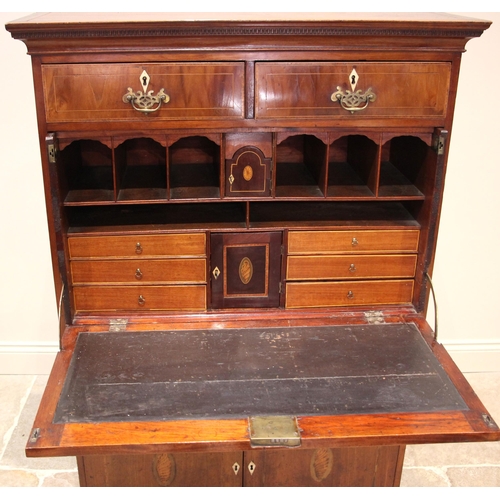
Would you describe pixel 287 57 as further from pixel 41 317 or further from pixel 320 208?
pixel 41 317

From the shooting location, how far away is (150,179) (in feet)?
7.82

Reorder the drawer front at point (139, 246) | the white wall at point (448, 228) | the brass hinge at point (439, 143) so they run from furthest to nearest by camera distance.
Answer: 1. the white wall at point (448, 228)
2. the drawer front at point (139, 246)
3. the brass hinge at point (439, 143)

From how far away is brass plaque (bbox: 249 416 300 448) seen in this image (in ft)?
5.87

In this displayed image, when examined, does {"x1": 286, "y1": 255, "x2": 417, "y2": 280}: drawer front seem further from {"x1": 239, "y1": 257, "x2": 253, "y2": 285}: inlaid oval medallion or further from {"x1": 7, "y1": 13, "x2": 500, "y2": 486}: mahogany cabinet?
{"x1": 239, "y1": 257, "x2": 253, "y2": 285}: inlaid oval medallion

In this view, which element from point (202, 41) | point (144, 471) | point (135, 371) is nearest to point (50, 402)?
point (135, 371)

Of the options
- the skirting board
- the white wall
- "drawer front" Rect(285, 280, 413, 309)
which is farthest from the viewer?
the skirting board

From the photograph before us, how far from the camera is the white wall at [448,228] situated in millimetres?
2699

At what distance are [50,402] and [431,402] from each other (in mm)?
1120

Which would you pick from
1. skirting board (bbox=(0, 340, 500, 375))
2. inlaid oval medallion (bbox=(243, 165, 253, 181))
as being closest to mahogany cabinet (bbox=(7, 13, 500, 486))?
inlaid oval medallion (bbox=(243, 165, 253, 181))

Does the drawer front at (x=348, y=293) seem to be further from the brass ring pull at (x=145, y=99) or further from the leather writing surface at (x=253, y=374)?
the brass ring pull at (x=145, y=99)

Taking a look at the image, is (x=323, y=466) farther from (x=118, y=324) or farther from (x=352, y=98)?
(x=352, y=98)

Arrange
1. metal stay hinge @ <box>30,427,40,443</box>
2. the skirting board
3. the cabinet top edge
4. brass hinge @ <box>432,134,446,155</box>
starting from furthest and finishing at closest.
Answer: the skirting board → brass hinge @ <box>432,134,446,155</box> → the cabinet top edge → metal stay hinge @ <box>30,427,40,443</box>

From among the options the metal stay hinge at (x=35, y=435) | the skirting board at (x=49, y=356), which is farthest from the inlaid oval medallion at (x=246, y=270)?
the skirting board at (x=49, y=356)

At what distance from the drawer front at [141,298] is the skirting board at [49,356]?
1.00 meters
